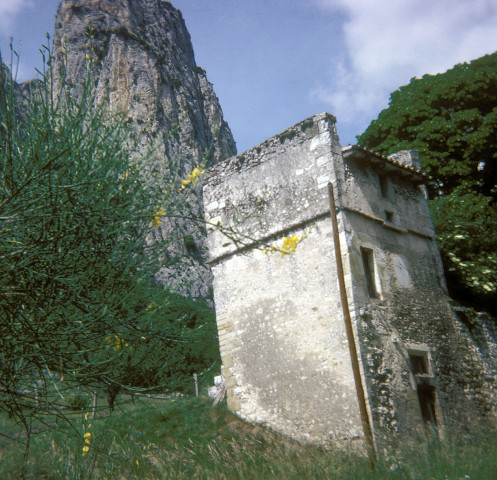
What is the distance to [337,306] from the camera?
34.3ft

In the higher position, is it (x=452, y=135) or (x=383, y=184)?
(x=452, y=135)

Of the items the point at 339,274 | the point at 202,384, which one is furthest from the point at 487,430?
the point at 202,384

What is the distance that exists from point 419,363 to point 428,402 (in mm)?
809

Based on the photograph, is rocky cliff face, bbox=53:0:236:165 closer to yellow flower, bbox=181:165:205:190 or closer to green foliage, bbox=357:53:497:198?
green foliage, bbox=357:53:497:198

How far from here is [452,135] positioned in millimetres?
19734

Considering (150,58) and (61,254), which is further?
(150,58)

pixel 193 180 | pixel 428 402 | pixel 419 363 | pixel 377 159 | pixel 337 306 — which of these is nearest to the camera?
pixel 193 180

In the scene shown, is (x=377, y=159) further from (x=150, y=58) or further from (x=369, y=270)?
(x=150, y=58)

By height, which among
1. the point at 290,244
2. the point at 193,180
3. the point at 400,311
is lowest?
the point at 400,311

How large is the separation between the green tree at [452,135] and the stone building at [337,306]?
3.41 m

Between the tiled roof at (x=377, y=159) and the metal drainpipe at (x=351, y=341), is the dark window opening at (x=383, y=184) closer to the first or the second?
the tiled roof at (x=377, y=159)

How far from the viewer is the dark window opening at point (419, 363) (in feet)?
35.7

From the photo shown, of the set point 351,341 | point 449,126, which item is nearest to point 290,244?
point 351,341

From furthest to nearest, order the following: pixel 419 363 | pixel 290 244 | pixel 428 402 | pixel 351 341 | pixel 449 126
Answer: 1. pixel 449 126
2. pixel 419 363
3. pixel 428 402
4. pixel 351 341
5. pixel 290 244
